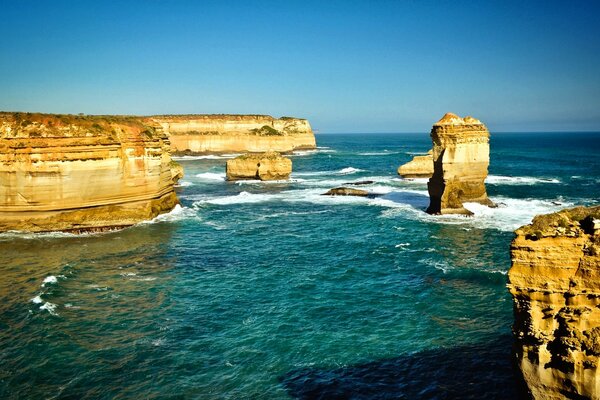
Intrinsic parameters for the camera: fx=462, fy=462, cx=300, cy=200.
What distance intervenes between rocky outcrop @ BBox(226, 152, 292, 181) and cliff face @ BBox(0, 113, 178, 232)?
88.9 feet

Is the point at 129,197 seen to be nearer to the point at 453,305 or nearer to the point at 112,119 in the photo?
the point at 112,119

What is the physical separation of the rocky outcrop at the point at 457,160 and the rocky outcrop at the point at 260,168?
93.9 feet

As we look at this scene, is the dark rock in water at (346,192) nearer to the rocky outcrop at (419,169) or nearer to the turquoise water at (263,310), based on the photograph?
the turquoise water at (263,310)

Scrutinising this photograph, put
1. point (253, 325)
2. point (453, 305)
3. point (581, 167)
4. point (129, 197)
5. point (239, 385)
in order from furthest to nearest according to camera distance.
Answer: point (581, 167) < point (129, 197) < point (453, 305) < point (253, 325) < point (239, 385)

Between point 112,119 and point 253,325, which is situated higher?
point 112,119

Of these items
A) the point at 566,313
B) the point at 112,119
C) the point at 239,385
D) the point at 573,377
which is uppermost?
the point at 112,119

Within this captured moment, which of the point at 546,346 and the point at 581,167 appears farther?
the point at 581,167

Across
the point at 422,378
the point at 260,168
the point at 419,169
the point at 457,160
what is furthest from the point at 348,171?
the point at 422,378

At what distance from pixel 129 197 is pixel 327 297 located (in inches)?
826

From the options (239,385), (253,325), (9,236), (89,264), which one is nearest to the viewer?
(239,385)

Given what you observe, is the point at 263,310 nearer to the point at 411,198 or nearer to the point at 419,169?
the point at 411,198

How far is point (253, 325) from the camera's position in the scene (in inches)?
681

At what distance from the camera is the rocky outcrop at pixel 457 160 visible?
35.6 meters

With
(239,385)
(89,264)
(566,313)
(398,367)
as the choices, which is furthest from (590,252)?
(89,264)
